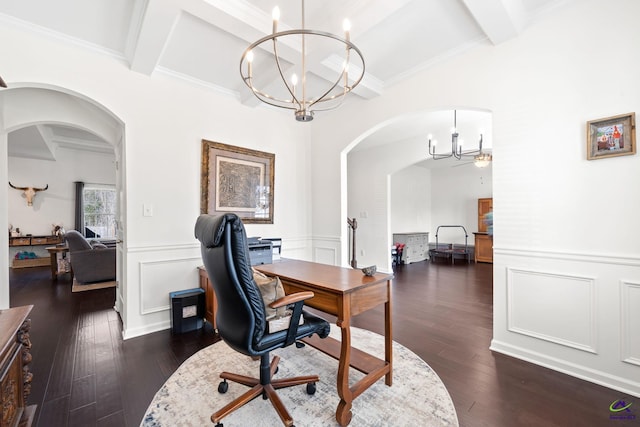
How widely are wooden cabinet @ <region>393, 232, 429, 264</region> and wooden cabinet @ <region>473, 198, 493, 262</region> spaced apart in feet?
4.31

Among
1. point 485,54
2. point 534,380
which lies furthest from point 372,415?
point 485,54

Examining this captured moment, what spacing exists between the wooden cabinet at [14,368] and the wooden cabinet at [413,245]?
6683 mm

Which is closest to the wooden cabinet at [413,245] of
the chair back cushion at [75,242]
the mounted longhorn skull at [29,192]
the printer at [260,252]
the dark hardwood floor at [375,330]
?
the dark hardwood floor at [375,330]

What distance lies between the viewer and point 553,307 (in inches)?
87.4

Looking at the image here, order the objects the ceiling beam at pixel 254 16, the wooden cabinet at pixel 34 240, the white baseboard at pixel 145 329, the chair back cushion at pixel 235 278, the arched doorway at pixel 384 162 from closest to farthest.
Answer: the chair back cushion at pixel 235 278 → the ceiling beam at pixel 254 16 → the white baseboard at pixel 145 329 → the arched doorway at pixel 384 162 → the wooden cabinet at pixel 34 240

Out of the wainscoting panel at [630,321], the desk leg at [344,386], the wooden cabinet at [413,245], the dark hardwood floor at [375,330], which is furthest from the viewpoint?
the wooden cabinet at [413,245]

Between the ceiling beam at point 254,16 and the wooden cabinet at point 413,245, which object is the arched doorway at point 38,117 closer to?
the ceiling beam at point 254,16

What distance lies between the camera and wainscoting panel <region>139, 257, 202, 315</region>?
2910mm

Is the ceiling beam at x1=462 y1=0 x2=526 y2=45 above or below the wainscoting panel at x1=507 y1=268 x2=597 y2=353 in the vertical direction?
above

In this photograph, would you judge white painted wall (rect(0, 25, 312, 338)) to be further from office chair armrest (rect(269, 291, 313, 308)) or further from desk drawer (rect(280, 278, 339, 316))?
office chair armrest (rect(269, 291, 313, 308))

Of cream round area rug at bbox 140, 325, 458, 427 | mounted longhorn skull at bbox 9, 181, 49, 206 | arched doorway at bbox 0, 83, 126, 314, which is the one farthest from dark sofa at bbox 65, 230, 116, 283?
cream round area rug at bbox 140, 325, 458, 427

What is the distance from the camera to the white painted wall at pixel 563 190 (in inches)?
76.0

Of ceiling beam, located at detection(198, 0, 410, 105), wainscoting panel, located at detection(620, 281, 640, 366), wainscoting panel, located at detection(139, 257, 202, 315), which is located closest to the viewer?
wainscoting panel, located at detection(620, 281, 640, 366)

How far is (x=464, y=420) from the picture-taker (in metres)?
1.64
